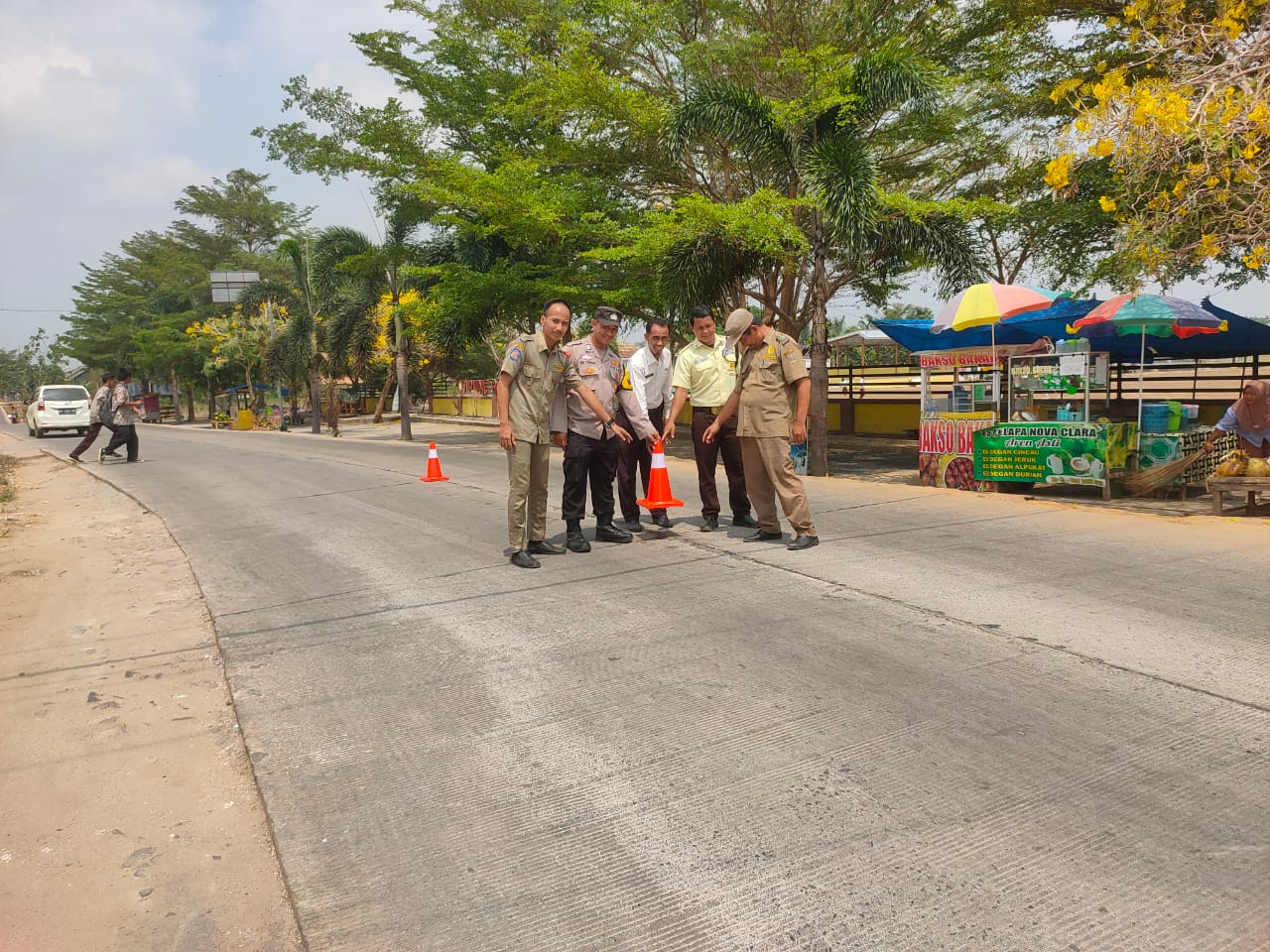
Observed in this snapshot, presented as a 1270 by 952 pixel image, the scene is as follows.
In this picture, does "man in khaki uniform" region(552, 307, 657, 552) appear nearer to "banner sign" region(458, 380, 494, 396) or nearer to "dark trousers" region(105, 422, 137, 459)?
"dark trousers" region(105, 422, 137, 459)

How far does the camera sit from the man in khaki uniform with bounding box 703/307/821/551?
22.7 feet

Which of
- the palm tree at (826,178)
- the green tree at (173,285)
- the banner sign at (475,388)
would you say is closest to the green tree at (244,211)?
the green tree at (173,285)

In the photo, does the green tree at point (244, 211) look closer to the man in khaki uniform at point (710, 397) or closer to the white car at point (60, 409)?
the white car at point (60, 409)

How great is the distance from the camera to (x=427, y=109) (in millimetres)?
23266

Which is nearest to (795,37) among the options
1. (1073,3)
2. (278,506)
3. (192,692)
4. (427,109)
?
(1073,3)

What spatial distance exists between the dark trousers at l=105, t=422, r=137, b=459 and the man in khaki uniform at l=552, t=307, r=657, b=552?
13563mm

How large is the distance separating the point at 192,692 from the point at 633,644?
2.14 meters

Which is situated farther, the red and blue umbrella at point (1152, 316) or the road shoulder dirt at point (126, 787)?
the red and blue umbrella at point (1152, 316)

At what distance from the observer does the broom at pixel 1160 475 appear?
34.3 ft

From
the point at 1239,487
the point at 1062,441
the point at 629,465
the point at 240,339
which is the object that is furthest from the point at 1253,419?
the point at 240,339

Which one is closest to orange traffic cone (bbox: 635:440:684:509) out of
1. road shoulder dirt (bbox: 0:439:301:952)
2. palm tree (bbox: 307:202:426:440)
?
road shoulder dirt (bbox: 0:439:301:952)

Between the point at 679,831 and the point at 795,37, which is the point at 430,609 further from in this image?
the point at 795,37

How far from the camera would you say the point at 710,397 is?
8.00 metres

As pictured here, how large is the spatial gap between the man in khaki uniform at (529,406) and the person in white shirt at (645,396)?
3.47ft
